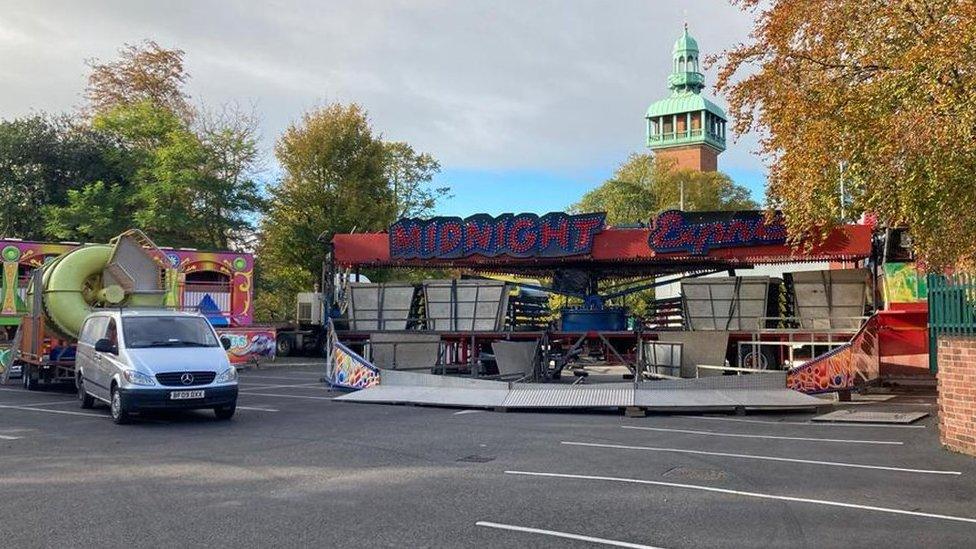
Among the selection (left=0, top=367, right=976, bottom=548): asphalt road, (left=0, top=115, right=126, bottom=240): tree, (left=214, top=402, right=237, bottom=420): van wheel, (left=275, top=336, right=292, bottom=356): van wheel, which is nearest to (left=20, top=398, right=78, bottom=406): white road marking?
(left=0, top=367, right=976, bottom=548): asphalt road

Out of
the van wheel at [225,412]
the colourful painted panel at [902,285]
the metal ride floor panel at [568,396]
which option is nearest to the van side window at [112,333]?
the van wheel at [225,412]

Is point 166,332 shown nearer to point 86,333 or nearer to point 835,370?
point 86,333

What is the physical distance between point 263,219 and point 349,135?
558 centimetres

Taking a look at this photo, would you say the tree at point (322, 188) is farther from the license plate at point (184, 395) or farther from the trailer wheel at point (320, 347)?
the license plate at point (184, 395)

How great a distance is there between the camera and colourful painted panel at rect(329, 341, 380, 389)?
17.7 meters

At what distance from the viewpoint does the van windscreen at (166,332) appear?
13.4 meters

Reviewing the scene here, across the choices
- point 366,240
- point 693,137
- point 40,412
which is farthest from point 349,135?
point 693,137

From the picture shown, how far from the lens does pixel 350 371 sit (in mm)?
18297

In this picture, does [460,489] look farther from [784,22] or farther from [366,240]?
[366,240]

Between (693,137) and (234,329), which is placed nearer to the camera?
(234,329)

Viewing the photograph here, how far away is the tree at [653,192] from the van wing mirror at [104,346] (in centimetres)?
4486

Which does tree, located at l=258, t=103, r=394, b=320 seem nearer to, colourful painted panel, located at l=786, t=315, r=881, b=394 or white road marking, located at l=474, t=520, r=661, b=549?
colourful painted panel, located at l=786, t=315, r=881, b=394

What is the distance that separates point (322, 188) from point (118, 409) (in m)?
25.3

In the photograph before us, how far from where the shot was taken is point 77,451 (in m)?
10.2
